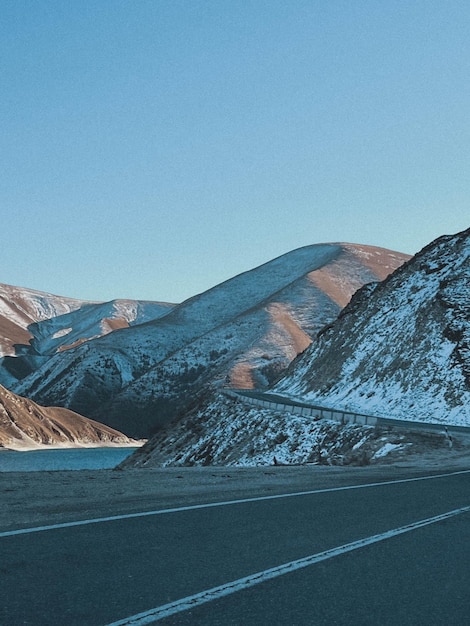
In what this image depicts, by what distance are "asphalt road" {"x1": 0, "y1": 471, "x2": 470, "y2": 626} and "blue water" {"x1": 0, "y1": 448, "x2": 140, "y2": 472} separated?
85.6 metres

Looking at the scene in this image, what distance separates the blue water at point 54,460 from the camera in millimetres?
97688

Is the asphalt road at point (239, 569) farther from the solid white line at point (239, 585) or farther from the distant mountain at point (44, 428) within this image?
the distant mountain at point (44, 428)

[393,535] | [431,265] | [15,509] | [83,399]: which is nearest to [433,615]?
[393,535]

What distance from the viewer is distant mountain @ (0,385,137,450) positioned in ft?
454

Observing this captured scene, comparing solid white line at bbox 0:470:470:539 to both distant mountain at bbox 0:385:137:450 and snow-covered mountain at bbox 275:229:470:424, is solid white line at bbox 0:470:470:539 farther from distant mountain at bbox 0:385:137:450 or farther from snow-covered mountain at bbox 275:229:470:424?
distant mountain at bbox 0:385:137:450

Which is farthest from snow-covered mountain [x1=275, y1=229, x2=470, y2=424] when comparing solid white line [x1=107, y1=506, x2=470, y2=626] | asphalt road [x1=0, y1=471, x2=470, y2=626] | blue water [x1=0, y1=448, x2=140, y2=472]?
solid white line [x1=107, y1=506, x2=470, y2=626]

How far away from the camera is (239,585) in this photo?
5.82 metres

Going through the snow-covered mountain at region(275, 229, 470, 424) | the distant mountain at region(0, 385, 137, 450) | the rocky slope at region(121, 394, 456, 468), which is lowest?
the distant mountain at region(0, 385, 137, 450)

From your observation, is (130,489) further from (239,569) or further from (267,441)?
(267,441)

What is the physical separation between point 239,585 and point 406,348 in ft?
186

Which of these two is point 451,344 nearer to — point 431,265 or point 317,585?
point 431,265

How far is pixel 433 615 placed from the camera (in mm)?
5328

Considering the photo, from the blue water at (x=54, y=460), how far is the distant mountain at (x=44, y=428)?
25.0ft

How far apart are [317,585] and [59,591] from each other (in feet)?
6.86
